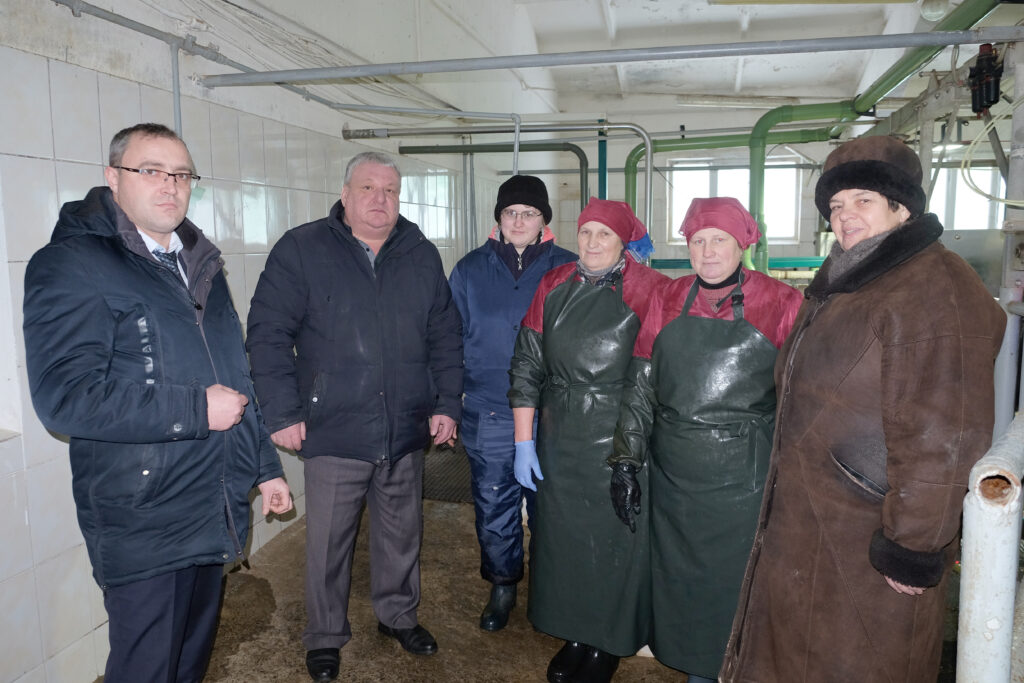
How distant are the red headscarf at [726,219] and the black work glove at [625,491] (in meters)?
0.65

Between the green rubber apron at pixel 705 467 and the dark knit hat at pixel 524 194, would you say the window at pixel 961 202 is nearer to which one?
the dark knit hat at pixel 524 194

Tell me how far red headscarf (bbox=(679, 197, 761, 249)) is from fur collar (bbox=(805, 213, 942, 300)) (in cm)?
38

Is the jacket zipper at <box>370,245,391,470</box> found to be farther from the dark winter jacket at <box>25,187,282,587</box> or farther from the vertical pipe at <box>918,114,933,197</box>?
the vertical pipe at <box>918,114,933,197</box>

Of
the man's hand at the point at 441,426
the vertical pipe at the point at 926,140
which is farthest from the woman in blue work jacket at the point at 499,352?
the vertical pipe at the point at 926,140

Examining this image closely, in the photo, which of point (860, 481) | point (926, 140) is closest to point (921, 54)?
point (926, 140)

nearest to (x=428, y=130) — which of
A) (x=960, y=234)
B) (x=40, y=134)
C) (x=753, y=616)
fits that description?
(x=40, y=134)

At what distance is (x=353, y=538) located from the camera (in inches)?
82.0

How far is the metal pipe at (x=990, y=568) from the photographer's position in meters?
0.72

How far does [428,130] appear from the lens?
3.42m

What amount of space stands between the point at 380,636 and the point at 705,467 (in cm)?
128

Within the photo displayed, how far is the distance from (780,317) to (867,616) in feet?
2.29

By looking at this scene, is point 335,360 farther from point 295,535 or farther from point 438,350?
point 295,535

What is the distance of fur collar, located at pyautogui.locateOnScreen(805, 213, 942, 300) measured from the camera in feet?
4.26

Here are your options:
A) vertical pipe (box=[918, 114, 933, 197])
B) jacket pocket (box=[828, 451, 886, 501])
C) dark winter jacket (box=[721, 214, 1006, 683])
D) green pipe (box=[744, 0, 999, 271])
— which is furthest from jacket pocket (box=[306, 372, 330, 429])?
vertical pipe (box=[918, 114, 933, 197])
